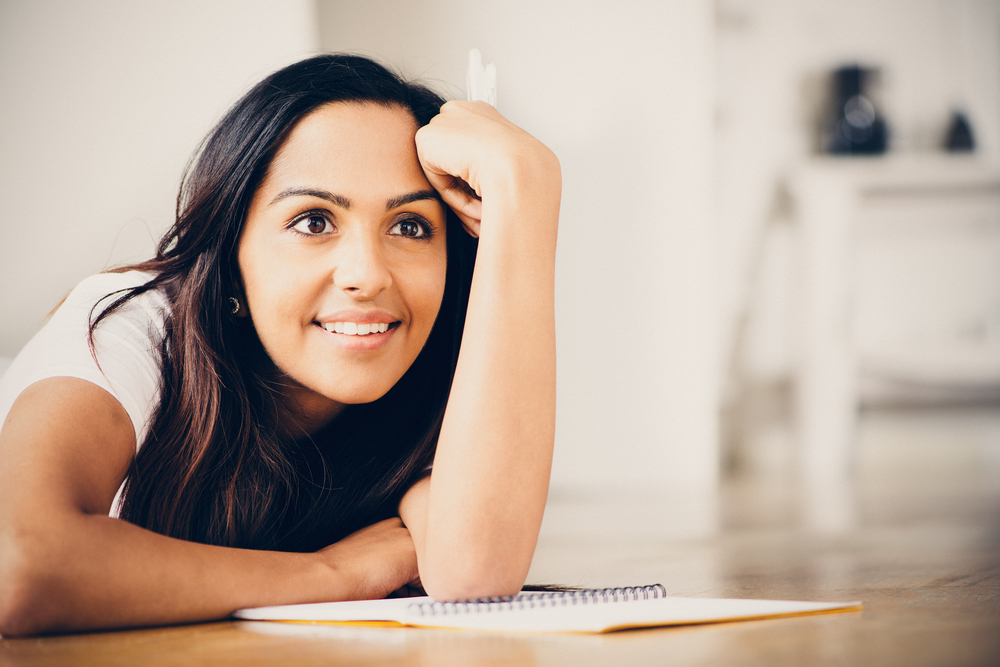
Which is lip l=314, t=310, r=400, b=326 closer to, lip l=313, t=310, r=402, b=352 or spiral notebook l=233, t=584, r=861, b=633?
lip l=313, t=310, r=402, b=352

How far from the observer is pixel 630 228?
2.67 meters

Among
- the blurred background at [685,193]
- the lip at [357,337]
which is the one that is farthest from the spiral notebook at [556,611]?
the blurred background at [685,193]

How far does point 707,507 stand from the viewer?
2.01 m

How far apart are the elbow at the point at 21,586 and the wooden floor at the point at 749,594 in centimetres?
2

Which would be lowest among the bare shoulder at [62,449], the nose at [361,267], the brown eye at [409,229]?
the bare shoulder at [62,449]

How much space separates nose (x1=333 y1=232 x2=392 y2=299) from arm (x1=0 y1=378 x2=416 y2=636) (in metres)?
0.27

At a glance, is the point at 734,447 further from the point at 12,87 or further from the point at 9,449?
the point at 9,449

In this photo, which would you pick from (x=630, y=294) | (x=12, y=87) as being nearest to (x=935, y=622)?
(x=12, y=87)

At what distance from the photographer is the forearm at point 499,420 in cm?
79

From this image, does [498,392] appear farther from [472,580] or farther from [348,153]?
[348,153]

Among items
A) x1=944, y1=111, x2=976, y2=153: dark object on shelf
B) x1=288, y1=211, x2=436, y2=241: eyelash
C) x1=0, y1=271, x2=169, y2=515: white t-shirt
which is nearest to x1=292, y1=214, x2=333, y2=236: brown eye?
x1=288, y1=211, x2=436, y2=241: eyelash

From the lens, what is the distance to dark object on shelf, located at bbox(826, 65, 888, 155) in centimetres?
337

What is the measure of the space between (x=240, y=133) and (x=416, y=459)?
18.7 inches

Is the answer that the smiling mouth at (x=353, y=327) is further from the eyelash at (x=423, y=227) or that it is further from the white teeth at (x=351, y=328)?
the eyelash at (x=423, y=227)
